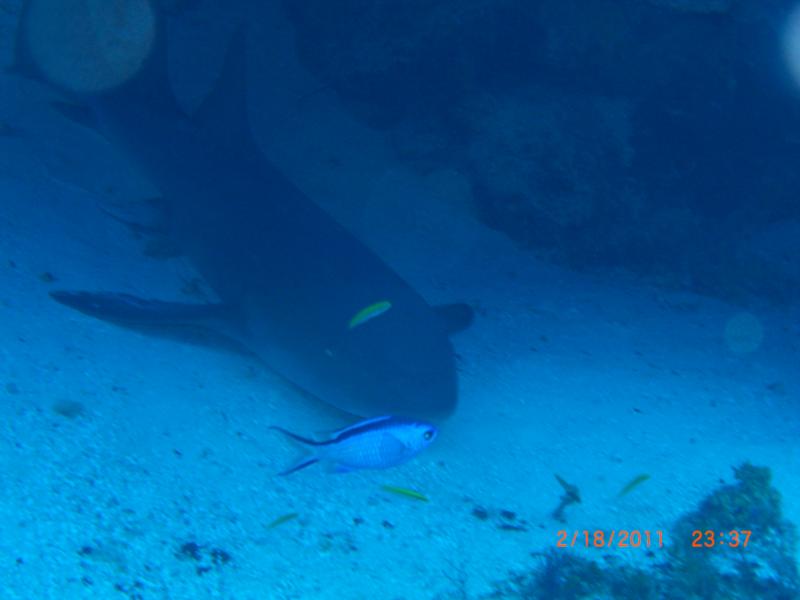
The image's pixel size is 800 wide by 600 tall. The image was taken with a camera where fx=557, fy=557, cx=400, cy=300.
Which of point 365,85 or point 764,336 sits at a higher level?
point 365,85

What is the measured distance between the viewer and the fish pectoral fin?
4.41 metres

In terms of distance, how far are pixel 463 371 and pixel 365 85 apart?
4.31 meters

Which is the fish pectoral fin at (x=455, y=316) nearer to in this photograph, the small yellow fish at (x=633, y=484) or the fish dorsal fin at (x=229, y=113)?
the small yellow fish at (x=633, y=484)

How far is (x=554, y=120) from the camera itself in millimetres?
6184

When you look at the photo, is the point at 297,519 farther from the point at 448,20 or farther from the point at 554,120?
the point at 448,20

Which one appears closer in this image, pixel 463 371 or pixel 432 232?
pixel 463 371

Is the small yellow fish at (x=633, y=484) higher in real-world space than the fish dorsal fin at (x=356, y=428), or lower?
lower

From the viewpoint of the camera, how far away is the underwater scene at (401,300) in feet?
8.29

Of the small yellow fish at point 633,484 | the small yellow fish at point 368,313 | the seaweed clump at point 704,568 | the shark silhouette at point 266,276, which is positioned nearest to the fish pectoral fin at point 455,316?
the shark silhouette at point 266,276

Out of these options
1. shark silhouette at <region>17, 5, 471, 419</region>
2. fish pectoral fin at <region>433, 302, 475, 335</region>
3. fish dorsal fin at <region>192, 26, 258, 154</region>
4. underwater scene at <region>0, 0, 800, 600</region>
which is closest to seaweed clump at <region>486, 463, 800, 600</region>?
underwater scene at <region>0, 0, 800, 600</region>

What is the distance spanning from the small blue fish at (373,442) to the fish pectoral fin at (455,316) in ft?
6.81

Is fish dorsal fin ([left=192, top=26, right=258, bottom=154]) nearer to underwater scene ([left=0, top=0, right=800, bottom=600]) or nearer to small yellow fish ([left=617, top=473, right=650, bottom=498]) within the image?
underwater scene ([left=0, top=0, right=800, bottom=600])

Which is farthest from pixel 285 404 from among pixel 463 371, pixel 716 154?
pixel 716 154

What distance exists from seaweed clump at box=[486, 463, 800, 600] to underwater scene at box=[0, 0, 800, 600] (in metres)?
0.02
